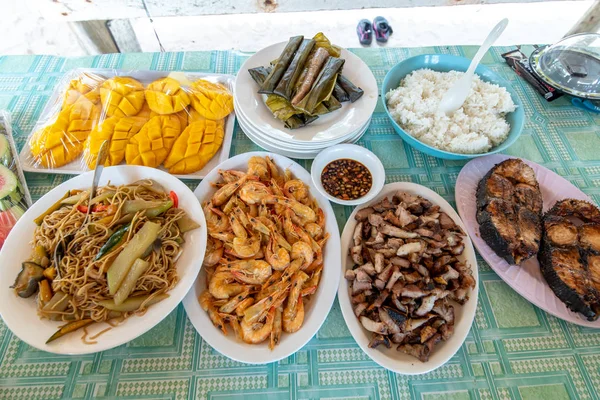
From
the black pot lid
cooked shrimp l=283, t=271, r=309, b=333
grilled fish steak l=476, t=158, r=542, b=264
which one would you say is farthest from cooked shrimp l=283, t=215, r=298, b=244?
the black pot lid

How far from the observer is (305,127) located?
210 cm

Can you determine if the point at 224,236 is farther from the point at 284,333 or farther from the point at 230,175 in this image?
the point at 284,333

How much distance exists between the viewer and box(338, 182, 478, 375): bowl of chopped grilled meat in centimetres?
161

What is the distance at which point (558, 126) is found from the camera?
8.42 ft

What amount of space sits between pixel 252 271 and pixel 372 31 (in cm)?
418

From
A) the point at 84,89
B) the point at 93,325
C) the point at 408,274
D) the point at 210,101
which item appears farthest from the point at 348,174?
the point at 84,89

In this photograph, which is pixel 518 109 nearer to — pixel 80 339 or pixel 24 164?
pixel 80 339

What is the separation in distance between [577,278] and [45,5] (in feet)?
16.7

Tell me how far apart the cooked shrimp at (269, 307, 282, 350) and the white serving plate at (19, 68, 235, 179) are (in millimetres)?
971

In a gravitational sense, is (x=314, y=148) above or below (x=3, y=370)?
above

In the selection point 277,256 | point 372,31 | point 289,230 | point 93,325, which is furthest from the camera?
point 372,31

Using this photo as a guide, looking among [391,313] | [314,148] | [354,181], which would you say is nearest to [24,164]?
[314,148]

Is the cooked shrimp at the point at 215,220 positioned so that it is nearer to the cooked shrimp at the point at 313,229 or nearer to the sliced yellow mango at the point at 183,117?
the cooked shrimp at the point at 313,229

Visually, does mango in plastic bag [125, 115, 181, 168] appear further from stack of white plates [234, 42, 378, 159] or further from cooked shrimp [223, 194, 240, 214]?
cooked shrimp [223, 194, 240, 214]
